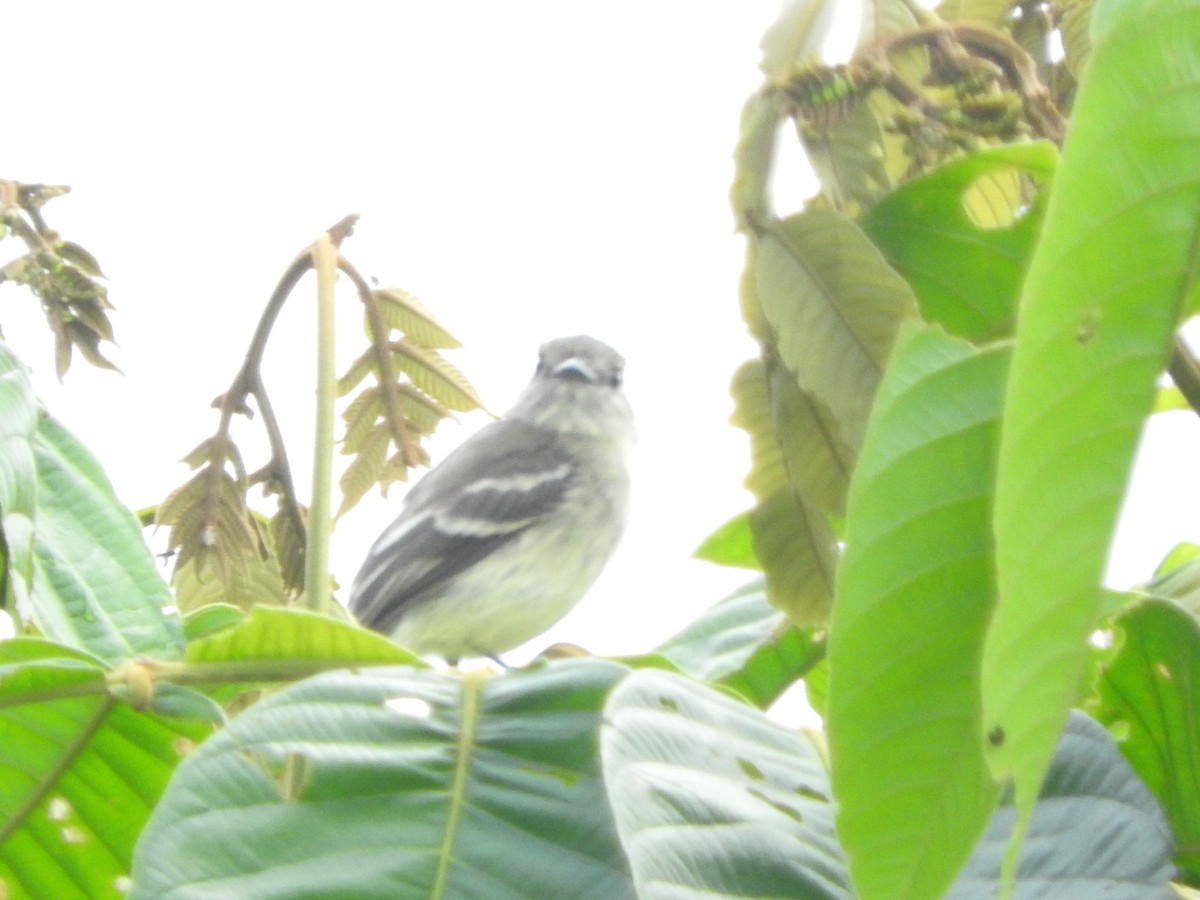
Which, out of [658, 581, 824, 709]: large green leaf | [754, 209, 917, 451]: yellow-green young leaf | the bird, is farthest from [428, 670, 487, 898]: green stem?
the bird

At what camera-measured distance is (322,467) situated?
1212 millimetres

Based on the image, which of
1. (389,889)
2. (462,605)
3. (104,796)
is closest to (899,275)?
(389,889)

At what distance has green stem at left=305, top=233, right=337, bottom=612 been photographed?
3.80 feet

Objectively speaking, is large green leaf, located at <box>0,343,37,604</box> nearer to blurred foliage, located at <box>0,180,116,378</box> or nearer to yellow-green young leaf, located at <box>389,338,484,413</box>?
blurred foliage, located at <box>0,180,116,378</box>

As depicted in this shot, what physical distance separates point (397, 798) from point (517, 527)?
12.2ft

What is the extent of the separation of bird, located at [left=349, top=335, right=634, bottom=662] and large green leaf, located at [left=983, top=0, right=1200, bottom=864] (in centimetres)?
387

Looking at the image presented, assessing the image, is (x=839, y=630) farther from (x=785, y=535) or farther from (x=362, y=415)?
(x=362, y=415)

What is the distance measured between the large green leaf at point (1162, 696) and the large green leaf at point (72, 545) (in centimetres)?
74

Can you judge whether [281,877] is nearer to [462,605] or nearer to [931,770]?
[931,770]

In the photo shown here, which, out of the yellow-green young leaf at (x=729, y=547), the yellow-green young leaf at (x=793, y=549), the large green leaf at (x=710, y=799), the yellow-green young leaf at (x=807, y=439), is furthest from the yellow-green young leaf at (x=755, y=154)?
the yellow-green young leaf at (x=729, y=547)

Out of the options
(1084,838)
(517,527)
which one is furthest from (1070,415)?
(517,527)

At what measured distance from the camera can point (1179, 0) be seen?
60 cm

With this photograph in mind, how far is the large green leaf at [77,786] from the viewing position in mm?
1038

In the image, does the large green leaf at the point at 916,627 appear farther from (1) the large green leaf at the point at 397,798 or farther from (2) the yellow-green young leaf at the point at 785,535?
(2) the yellow-green young leaf at the point at 785,535
